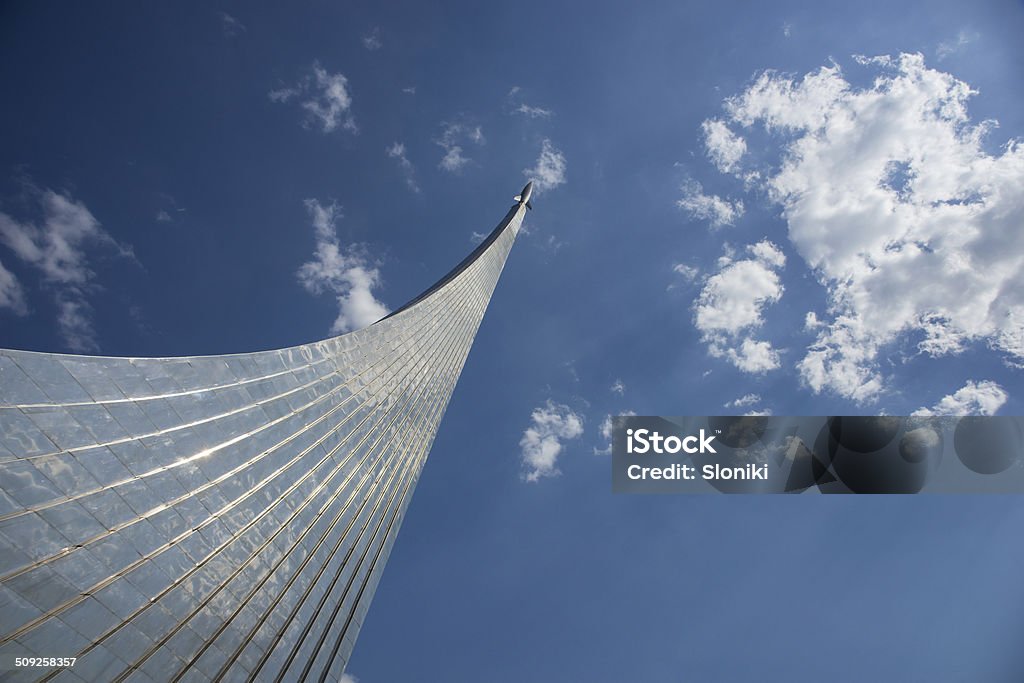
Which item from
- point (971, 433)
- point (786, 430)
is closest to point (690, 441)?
point (786, 430)

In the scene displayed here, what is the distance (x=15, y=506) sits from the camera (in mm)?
16531

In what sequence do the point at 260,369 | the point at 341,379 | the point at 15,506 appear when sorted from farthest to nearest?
the point at 341,379, the point at 260,369, the point at 15,506

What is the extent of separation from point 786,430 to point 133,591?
30395mm

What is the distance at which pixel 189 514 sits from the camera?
2425 cm

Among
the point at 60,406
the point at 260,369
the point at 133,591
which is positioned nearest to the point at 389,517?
the point at 260,369

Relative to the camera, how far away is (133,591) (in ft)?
65.2

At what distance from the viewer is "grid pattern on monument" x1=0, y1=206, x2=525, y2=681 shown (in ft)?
56.6

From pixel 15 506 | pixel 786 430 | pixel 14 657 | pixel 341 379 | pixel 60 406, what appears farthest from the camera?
pixel 341 379

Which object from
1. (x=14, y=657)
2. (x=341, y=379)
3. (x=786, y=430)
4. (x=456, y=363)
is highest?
(x=456, y=363)

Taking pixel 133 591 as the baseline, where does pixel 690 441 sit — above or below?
above

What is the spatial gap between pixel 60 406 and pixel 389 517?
106ft

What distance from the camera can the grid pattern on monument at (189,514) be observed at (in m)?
17.2

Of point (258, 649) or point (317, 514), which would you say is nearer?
point (258, 649)

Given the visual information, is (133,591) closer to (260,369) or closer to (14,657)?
(14,657)
